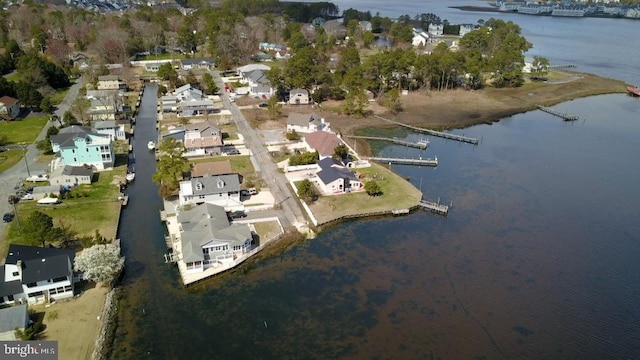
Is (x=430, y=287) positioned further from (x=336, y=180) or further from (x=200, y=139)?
(x=200, y=139)

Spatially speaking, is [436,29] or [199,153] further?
[436,29]

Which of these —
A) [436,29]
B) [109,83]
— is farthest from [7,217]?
[436,29]

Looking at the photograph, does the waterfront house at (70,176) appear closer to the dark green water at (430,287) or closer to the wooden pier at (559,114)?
the dark green water at (430,287)

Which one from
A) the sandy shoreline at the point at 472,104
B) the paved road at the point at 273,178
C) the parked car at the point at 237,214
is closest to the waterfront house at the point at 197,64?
the paved road at the point at 273,178

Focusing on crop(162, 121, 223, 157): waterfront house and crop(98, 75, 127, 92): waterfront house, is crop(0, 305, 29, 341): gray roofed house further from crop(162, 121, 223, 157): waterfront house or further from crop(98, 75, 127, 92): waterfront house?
crop(98, 75, 127, 92): waterfront house

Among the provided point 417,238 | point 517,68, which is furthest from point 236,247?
point 517,68

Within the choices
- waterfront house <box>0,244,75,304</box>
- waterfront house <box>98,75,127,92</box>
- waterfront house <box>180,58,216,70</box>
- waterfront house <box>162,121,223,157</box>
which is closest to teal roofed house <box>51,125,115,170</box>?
waterfront house <box>162,121,223,157</box>

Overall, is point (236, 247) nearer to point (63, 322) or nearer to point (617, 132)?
point (63, 322)
